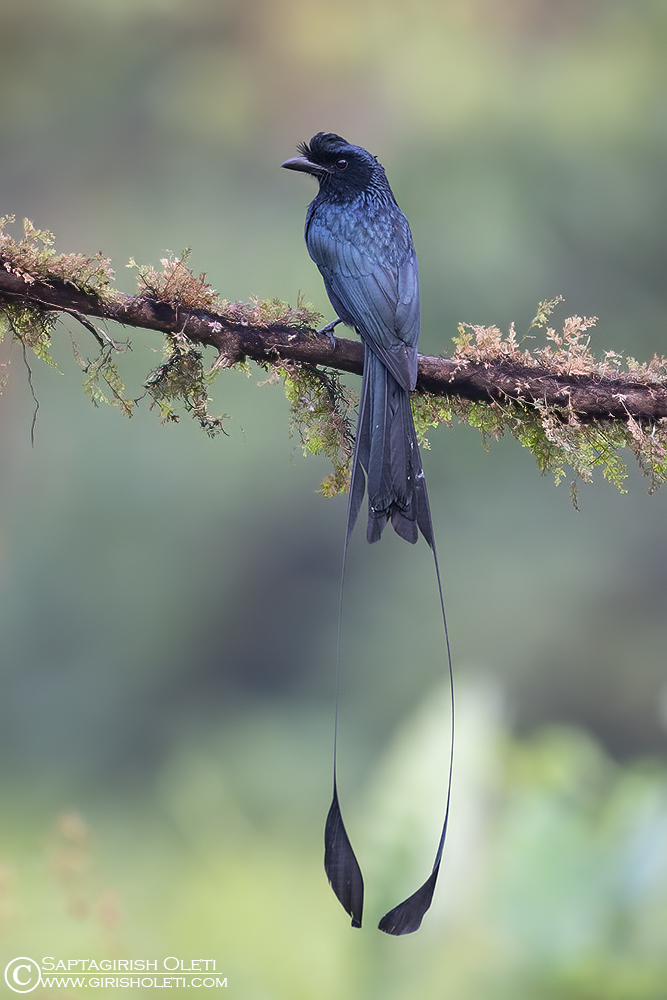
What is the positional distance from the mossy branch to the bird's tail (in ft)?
0.39

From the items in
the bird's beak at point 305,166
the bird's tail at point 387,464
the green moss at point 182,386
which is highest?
the bird's beak at point 305,166

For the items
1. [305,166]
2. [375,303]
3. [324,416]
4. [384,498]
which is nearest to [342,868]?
[384,498]

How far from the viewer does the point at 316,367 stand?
2025 mm

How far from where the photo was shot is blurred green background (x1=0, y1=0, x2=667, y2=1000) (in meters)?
5.88

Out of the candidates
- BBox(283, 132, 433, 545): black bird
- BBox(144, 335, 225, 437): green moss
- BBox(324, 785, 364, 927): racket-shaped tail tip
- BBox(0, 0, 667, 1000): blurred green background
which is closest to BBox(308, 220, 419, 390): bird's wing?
BBox(283, 132, 433, 545): black bird

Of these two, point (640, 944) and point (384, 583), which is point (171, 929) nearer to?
point (640, 944)

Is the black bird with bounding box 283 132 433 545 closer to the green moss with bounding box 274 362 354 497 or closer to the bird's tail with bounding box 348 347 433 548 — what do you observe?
the bird's tail with bounding box 348 347 433 548

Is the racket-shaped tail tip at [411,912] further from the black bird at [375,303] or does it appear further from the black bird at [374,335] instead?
the black bird at [375,303]

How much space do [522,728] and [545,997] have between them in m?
2.91

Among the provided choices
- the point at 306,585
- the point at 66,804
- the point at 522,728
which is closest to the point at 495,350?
the point at 522,728

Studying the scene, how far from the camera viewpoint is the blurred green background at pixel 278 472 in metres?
5.88

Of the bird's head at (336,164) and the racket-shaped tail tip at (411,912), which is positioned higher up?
the bird's head at (336,164)

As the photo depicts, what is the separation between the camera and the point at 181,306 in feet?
6.04

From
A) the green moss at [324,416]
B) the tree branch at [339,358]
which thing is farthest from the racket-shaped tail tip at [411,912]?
the tree branch at [339,358]
